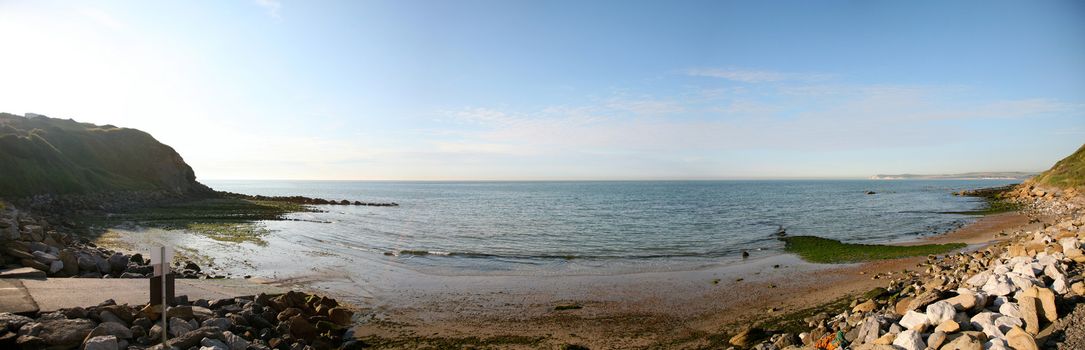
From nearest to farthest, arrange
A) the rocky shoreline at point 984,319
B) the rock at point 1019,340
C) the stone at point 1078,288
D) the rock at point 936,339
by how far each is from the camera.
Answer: the rock at point 1019,340 → the rocky shoreline at point 984,319 → the rock at point 936,339 → the stone at point 1078,288

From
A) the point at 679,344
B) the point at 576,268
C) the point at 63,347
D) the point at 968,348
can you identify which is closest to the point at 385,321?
the point at 63,347

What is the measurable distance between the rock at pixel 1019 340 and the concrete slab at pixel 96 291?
1511cm

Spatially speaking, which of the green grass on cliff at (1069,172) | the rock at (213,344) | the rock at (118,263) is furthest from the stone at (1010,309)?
the green grass on cliff at (1069,172)

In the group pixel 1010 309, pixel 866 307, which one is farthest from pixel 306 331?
pixel 1010 309

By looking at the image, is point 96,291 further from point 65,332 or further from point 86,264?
point 86,264

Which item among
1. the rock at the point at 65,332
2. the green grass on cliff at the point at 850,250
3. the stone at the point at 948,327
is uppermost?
the stone at the point at 948,327

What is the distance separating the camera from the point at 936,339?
21.1ft

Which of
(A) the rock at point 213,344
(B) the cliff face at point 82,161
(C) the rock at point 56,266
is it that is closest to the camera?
(A) the rock at point 213,344

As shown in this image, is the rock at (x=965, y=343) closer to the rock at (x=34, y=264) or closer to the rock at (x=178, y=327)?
the rock at (x=178, y=327)

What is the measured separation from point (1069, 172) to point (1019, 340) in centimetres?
7372

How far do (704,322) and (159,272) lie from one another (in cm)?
1219

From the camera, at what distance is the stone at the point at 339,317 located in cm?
1249

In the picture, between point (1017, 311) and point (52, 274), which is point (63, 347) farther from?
point (1017, 311)

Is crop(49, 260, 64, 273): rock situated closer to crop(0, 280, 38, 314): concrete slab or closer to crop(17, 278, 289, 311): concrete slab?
crop(17, 278, 289, 311): concrete slab
